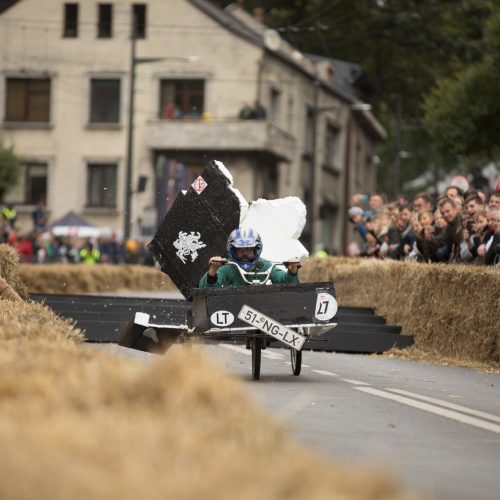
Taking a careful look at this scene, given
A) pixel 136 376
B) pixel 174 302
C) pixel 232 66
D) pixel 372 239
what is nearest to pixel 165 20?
pixel 232 66

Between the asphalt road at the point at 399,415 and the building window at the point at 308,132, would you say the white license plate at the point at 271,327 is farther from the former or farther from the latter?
the building window at the point at 308,132

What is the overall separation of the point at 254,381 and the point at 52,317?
241cm

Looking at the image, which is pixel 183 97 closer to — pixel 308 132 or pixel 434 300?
pixel 308 132

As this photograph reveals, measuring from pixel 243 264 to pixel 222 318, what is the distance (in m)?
0.74

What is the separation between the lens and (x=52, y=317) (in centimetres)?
1361

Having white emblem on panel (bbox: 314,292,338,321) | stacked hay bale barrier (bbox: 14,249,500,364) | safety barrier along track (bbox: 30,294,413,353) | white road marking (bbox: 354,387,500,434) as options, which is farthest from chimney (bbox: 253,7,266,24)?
white road marking (bbox: 354,387,500,434)

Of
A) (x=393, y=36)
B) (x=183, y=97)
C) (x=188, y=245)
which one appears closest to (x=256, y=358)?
(x=188, y=245)

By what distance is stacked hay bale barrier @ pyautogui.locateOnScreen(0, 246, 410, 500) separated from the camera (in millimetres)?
6016

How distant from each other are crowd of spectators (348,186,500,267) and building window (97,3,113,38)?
3663 cm

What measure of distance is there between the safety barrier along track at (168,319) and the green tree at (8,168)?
126 feet

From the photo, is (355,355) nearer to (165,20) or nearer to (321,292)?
(321,292)

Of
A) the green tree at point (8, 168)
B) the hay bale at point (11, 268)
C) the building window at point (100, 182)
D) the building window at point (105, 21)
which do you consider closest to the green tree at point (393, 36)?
the building window at point (105, 21)

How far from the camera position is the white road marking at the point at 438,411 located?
1175 centimetres

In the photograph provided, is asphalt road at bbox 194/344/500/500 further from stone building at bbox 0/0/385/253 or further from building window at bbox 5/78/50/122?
building window at bbox 5/78/50/122
